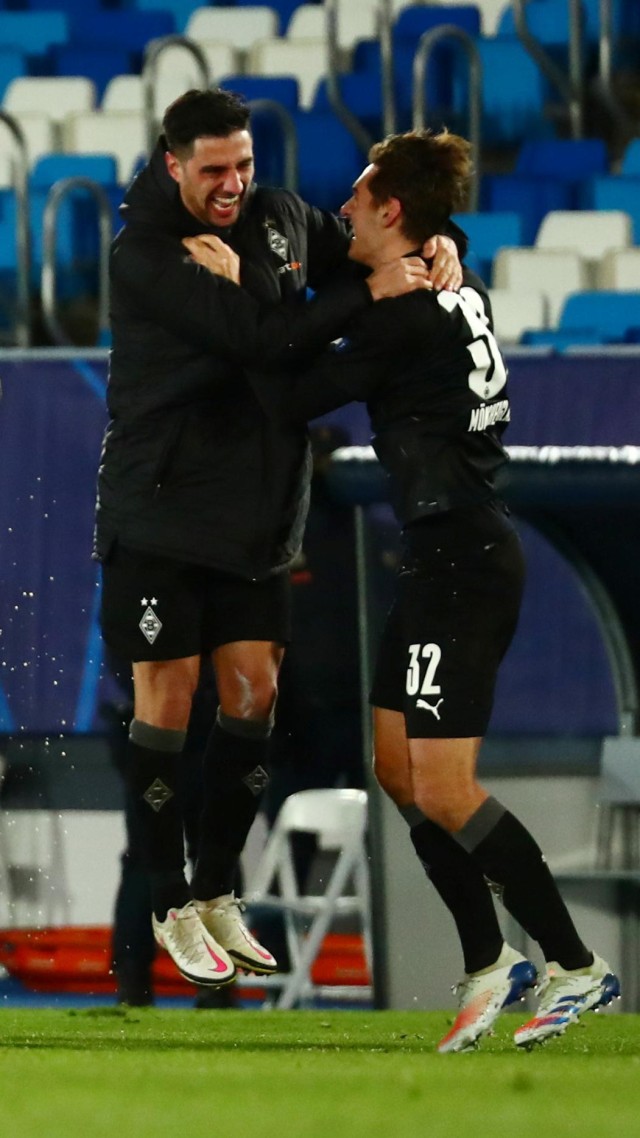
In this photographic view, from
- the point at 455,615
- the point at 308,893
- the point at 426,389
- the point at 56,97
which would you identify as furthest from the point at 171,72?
the point at 455,615

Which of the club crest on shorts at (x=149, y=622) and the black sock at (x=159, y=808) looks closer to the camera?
the club crest on shorts at (x=149, y=622)

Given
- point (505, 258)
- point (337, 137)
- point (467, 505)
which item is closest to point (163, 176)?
point (467, 505)

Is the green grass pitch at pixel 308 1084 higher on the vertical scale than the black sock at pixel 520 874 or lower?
lower

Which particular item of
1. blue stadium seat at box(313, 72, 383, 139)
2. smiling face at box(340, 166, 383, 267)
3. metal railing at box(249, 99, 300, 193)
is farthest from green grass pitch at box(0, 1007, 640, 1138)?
blue stadium seat at box(313, 72, 383, 139)

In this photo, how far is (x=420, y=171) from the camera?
552 centimetres

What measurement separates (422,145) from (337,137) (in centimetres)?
583

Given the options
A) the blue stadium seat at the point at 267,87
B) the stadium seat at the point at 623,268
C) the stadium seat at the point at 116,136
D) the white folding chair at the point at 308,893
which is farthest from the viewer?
the blue stadium seat at the point at 267,87

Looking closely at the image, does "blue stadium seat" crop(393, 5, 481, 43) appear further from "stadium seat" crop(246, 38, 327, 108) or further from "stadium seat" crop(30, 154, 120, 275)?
"stadium seat" crop(30, 154, 120, 275)

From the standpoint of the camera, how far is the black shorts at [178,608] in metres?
5.81

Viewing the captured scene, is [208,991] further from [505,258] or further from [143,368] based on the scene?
[505,258]

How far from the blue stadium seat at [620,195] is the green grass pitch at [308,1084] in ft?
17.5

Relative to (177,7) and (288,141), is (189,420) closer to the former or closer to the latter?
(288,141)

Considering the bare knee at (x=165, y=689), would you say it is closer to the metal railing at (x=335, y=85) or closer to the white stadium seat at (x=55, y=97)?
the metal railing at (x=335, y=85)

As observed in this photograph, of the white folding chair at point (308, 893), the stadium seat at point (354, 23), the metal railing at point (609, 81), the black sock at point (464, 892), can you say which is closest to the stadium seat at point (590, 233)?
the metal railing at point (609, 81)
